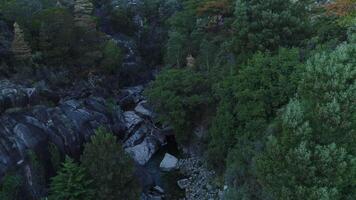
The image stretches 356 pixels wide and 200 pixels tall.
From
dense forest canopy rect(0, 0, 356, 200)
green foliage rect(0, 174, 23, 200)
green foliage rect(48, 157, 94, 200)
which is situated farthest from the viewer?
green foliage rect(0, 174, 23, 200)

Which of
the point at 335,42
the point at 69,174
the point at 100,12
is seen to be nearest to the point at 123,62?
the point at 100,12

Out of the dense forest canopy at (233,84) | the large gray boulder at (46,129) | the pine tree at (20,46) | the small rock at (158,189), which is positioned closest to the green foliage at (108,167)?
the dense forest canopy at (233,84)

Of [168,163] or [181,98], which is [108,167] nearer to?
[181,98]

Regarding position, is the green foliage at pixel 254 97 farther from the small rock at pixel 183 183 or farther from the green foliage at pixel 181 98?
the small rock at pixel 183 183

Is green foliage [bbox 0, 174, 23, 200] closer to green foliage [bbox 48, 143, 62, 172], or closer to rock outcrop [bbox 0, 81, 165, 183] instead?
rock outcrop [bbox 0, 81, 165, 183]

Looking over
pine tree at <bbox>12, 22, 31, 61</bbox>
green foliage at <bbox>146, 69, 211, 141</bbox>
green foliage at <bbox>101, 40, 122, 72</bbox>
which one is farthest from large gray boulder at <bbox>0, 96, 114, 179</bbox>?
green foliage at <bbox>101, 40, 122, 72</bbox>
